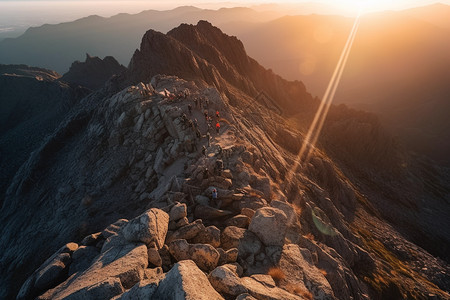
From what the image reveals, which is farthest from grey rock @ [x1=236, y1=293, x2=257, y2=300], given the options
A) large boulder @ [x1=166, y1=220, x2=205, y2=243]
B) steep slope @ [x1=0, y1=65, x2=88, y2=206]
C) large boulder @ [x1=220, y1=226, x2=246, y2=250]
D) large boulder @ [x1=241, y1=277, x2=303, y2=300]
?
steep slope @ [x1=0, y1=65, x2=88, y2=206]

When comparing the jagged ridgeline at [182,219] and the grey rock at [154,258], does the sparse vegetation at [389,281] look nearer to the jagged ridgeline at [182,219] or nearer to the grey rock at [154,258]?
the jagged ridgeline at [182,219]

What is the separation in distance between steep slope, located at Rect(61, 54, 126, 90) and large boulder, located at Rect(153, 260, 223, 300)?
14437 cm

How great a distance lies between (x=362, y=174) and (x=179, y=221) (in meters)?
89.0

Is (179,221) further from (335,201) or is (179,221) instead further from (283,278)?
(335,201)

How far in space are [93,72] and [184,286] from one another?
520 ft

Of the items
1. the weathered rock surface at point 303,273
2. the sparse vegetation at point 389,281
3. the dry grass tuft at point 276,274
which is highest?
the dry grass tuft at point 276,274

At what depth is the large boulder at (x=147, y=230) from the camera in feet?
43.3

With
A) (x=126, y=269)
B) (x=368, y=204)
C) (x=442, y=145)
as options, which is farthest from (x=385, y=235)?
(x=442, y=145)

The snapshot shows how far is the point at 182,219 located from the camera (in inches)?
648

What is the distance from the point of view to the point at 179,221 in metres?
16.3

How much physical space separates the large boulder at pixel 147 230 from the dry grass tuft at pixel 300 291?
750cm

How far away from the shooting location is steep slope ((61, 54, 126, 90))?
445 ft

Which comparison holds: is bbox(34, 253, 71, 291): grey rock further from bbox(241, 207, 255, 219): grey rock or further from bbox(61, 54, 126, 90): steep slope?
bbox(61, 54, 126, 90): steep slope

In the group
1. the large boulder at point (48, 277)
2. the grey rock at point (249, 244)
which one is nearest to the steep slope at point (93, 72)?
the large boulder at point (48, 277)
